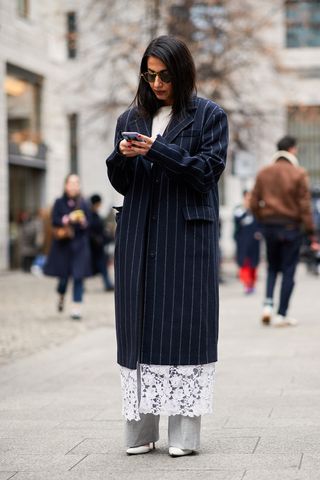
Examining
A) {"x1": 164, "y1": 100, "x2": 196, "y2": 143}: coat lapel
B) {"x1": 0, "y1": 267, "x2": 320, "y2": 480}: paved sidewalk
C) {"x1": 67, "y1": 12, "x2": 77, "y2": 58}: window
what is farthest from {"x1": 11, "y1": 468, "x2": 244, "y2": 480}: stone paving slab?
{"x1": 67, "y1": 12, "x2": 77, "y2": 58}: window

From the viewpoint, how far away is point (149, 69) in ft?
16.7

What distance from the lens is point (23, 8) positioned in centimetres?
→ 2725

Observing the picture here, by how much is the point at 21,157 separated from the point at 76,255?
544 inches

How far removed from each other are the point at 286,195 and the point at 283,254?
625 mm

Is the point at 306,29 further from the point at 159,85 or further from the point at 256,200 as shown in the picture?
the point at 159,85

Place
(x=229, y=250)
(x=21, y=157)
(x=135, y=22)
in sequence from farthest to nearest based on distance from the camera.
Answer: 1. (x=229, y=250)
2. (x=21, y=157)
3. (x=135, y=22)

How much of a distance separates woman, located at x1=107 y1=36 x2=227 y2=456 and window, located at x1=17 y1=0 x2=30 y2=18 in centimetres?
2261

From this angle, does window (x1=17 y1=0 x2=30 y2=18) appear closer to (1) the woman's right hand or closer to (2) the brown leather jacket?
(2) the brown leather jacket

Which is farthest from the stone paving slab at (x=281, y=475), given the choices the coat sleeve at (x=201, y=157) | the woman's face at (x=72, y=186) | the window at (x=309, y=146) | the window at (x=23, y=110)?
the window at (x=309, y=146)

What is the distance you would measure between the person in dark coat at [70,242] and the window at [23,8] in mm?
14695

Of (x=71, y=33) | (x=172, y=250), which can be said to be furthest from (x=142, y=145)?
(x=71, y=33)

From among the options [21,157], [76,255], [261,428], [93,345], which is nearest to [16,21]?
[21,157]

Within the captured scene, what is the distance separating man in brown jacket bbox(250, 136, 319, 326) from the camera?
37.6 ft

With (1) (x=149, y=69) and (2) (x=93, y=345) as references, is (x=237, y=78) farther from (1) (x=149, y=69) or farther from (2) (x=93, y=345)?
(1) (x=149, y=69)
